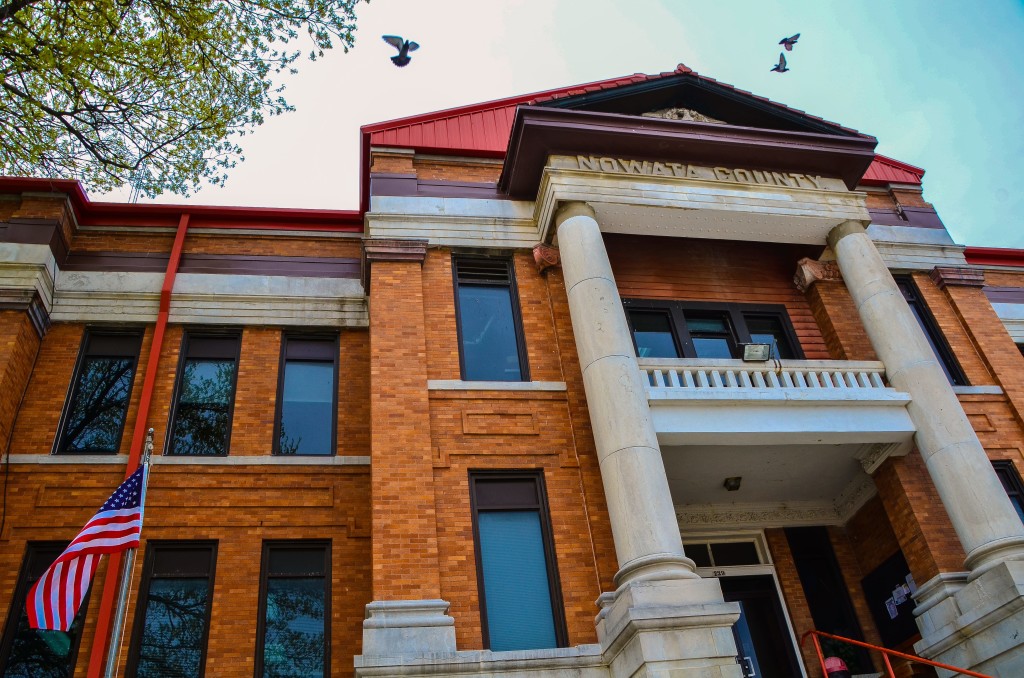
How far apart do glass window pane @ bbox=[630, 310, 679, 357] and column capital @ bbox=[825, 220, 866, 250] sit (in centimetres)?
321

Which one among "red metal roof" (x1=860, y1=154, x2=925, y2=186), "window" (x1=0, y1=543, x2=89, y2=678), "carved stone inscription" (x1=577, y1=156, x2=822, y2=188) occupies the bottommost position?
"window" (x1=0, y1=543, x2=89, y2=678)

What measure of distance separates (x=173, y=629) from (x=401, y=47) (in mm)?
8478

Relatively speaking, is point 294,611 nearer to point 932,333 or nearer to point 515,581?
point 515,581

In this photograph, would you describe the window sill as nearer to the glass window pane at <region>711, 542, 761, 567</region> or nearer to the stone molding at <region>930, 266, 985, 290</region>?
the glass window pane at <region>711, 542, 761, 567</region>

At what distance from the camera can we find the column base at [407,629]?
30.1 ft

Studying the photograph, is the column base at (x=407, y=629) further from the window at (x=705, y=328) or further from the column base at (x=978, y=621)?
the column base at (x=978, y=621)

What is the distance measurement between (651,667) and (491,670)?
1.84m

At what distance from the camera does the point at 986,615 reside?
1009 centimetres

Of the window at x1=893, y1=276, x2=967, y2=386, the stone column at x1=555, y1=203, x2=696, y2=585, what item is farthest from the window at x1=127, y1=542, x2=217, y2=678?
the window at x1=893, y1=276, x2=967, y2=386

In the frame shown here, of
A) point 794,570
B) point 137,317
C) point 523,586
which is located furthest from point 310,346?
point 794,570

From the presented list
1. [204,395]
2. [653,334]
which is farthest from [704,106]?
[204,395]

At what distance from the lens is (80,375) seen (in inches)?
520

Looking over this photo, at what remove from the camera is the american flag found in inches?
359

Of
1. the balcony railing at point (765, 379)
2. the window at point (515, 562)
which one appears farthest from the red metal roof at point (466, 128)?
the window at point (515, 562)
